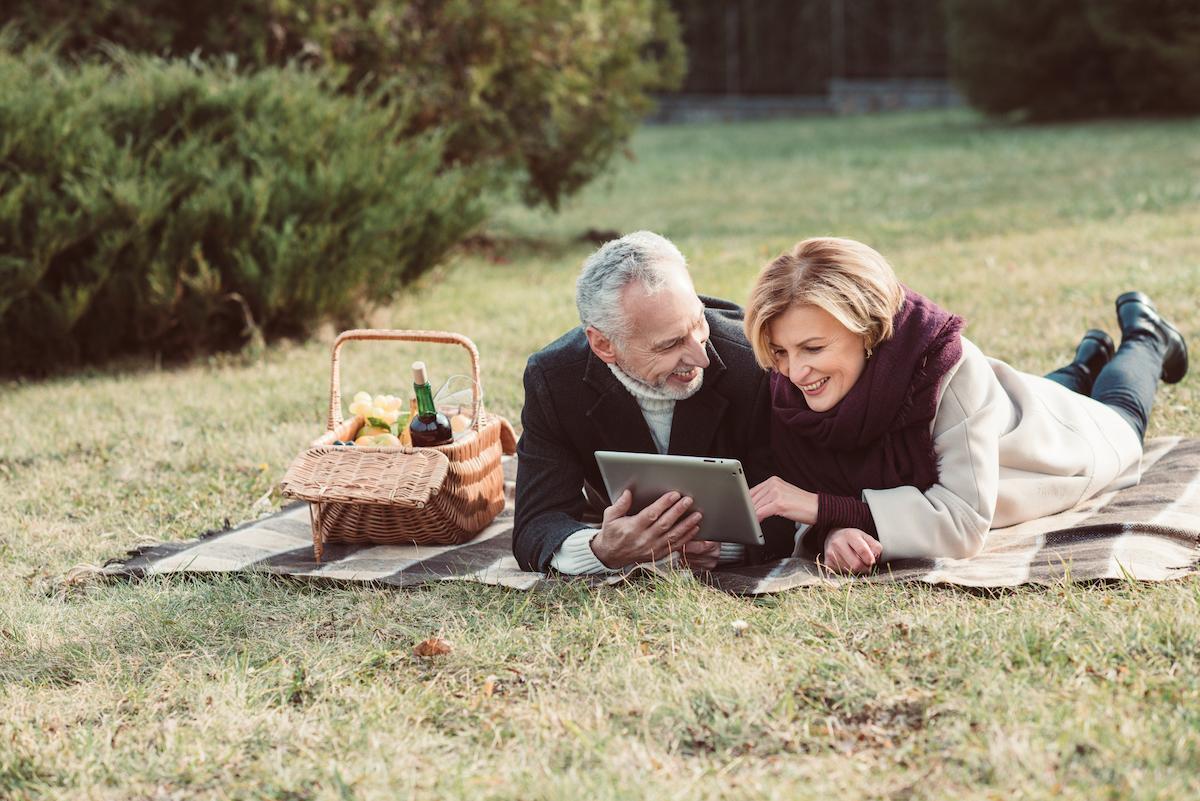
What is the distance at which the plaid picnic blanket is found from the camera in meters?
3.65

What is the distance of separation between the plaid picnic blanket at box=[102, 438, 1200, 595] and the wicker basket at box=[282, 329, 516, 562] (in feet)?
0.25

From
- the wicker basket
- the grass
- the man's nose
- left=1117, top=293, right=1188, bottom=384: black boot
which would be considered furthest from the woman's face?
left=1117, top=293, right=1188, bottom=384: black boot

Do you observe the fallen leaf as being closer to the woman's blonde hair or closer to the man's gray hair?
the man's gray hair

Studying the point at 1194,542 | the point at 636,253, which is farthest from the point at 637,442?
the point at 1194,542

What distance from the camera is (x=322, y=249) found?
25.5 ft

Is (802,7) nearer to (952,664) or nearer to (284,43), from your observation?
(284,43)

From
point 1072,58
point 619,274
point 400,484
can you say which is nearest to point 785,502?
point 619,274

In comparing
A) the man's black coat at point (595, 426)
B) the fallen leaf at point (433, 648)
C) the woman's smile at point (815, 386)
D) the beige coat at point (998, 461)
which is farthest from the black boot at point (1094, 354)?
the fallen leaf at point (433, 648)

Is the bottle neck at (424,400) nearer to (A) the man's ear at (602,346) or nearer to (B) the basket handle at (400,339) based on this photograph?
(B) the basket handle at (400,339)

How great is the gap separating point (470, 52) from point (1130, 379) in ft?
24.0

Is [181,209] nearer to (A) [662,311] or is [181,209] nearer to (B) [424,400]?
(B) [424,400]

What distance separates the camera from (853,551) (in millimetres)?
3766

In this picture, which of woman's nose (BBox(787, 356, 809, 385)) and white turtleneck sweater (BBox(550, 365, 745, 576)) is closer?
woman's nose (BBox(787, 356, 809, 385))

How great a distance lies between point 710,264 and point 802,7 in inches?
1024
